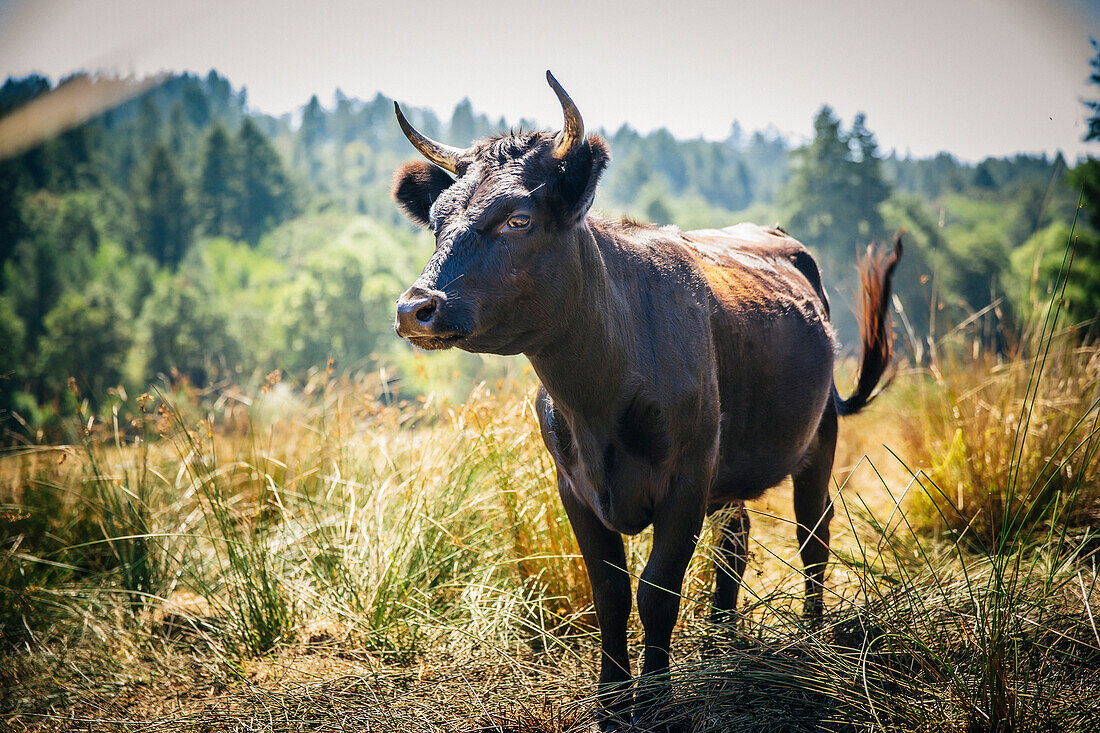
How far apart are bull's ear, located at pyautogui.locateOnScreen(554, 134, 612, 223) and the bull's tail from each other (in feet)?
8.52

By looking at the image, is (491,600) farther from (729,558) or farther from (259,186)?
(259,186)

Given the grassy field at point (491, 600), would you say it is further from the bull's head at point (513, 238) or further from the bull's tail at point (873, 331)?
the bull's head at point (513, 238)

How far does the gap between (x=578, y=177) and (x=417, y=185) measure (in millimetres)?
808

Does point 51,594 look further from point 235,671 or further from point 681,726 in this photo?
point 681,726

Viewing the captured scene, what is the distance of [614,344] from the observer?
8.87ft

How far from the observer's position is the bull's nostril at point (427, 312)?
7.18 ft

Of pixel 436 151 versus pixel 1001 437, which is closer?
pixel 436 151

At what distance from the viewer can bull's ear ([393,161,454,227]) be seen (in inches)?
115

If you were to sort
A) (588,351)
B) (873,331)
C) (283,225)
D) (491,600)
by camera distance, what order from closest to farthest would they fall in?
(588,351) < (491,600) < (873,331) < (283,225)

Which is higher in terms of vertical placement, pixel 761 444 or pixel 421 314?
pixel 421 314

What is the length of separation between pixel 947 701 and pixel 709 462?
115 centimetres

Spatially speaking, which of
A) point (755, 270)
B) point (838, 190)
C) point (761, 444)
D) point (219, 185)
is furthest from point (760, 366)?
point (219, 185)

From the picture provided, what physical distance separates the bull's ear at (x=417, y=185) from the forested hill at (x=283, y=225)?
0.99 meters

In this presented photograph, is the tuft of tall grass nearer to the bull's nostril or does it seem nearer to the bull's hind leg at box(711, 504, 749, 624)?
the bull's hind leg at box(711, 504, 749, 624)
